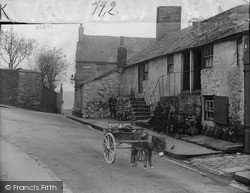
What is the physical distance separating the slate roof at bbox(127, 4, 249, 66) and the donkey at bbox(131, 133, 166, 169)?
1.34 metres

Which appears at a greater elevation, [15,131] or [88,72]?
[88,72]

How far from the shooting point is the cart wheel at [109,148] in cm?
363

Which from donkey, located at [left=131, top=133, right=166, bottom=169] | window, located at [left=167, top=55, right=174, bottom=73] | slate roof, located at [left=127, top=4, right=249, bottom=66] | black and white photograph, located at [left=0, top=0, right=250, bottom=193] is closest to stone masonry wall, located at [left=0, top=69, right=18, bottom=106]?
black and white photograph, located at [left=0, top=0, right=250, bottom=193]

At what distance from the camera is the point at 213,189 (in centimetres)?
394

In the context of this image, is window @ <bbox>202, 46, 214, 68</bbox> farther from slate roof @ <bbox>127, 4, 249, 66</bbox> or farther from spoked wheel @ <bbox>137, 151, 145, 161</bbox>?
spoked wheel @ <bbox>137, 151, 145, 161</bbox>

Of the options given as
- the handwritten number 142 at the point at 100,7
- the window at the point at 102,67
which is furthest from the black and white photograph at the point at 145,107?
the window at the point at 102,67

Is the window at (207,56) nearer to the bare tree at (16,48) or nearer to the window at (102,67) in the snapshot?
the bare tree at (16,48)

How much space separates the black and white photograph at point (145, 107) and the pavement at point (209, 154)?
22mm

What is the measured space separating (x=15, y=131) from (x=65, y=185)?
2.39 meters

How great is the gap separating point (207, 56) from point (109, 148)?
3006 mm

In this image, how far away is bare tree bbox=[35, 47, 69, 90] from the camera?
3881mm

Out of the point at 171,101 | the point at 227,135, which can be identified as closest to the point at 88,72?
the point at 227,135

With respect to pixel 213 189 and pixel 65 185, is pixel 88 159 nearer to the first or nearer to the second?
pixel 65 185

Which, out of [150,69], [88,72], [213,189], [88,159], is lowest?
[213,189]
